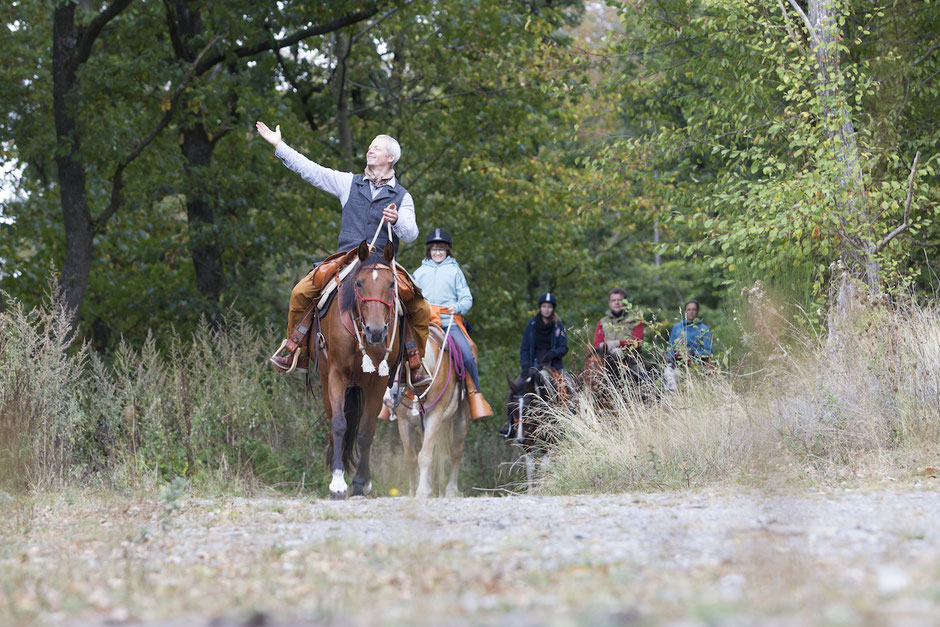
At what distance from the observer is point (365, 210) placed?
33.1ft

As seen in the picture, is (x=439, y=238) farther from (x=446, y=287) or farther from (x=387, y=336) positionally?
(x=387, y=336)

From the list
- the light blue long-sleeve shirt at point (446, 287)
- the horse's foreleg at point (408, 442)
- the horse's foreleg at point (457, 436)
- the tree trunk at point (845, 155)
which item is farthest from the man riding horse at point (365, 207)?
the tree trunk at point (845, 155)

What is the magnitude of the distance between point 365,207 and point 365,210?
3cm

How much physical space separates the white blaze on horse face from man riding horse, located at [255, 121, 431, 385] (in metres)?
1.35

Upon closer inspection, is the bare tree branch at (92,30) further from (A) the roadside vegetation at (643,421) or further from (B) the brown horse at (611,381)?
(B) the brown horse at (611,381)

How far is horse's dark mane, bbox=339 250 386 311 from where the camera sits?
372 inches

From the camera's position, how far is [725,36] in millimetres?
15016

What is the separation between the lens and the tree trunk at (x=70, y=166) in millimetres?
16031

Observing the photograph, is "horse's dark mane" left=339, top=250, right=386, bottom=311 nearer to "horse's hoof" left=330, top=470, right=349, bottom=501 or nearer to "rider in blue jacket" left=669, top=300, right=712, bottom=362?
"horse's hoof" left=330, top=470, right=349, bottom=501

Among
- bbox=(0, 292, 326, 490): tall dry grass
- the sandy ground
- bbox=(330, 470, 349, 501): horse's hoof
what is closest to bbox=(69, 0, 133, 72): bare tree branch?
bbox=(0, 292, 326, 490): tall dry grass

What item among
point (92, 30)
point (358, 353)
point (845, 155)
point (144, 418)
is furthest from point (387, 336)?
point (92, 30)

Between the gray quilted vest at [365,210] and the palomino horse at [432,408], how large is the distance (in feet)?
5.96

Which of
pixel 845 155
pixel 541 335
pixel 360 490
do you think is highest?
pixel 845 155

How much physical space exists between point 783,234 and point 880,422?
3863 millimetres
